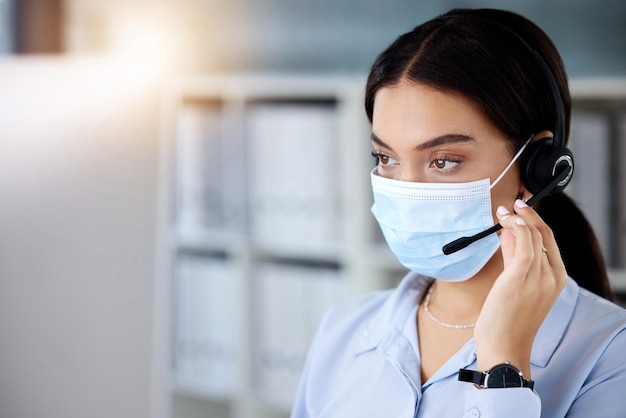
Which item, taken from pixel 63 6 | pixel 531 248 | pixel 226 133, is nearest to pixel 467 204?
pixel 531 248

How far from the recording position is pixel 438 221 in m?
1.05

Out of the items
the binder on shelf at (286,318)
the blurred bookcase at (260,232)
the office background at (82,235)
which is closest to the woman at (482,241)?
the office background at (82,235)

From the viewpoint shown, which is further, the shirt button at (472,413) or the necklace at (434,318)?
the necklace at (434,318)

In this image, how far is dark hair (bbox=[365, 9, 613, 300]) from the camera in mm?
989

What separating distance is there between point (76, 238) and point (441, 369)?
548 millimetres

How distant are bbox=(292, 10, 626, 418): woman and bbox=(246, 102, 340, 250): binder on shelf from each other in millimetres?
1093

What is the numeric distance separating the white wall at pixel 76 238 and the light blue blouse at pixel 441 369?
33 cm

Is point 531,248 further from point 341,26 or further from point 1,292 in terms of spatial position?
point 341,26

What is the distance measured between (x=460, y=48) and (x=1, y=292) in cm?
70

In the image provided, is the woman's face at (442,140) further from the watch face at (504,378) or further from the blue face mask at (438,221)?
the watch face at (504,378)

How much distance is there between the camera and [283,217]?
2.32m

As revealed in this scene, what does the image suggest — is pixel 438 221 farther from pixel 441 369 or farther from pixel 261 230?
pixel 261 230

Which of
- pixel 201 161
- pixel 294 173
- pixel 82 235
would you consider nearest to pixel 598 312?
pixel 82 235

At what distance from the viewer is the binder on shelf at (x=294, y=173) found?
224cm
